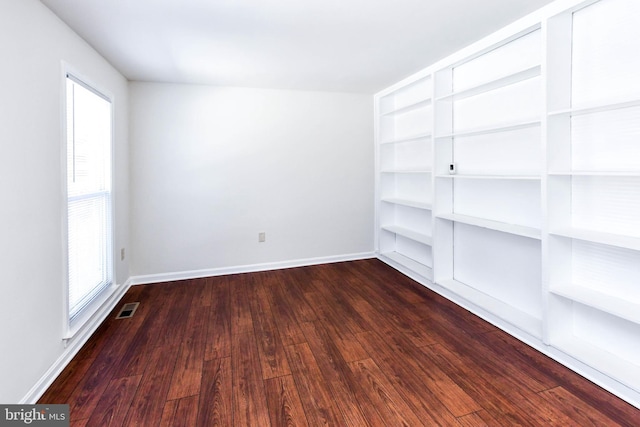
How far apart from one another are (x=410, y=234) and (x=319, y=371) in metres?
2.28

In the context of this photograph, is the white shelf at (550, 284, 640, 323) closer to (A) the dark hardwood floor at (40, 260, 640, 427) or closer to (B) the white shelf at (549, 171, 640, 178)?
(A) the dark hardwood floor at (40, 260, 640, 427)

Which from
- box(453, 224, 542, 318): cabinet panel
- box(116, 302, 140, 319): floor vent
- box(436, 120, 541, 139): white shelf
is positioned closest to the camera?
box(436, 120, 541, 139): white shelf

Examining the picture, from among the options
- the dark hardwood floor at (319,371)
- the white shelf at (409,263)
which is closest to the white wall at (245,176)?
the white shelf at (409,263)

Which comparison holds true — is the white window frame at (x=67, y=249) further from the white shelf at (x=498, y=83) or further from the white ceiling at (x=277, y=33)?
the white shelf at (x=498, y=83)

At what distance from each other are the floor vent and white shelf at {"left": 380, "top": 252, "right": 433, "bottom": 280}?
2.95 m

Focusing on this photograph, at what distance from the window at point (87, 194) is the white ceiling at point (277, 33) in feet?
1.65

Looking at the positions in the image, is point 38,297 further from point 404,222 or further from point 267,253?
point 404,222

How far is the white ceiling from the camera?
81.4 inches

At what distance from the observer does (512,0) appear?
2045 millimetres

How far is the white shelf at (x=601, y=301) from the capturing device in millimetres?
1743

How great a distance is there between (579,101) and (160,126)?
12.8ft

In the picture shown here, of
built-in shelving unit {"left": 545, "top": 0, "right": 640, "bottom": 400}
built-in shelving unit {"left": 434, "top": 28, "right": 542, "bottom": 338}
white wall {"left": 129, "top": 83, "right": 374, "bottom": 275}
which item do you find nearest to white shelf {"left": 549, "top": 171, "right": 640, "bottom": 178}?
built-in shelving unit {"left": 545, "top": 0, "right": 640, "bottom": 400}

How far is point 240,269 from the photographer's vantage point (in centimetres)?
404

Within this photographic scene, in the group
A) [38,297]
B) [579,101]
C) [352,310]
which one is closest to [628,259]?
[579,101]
